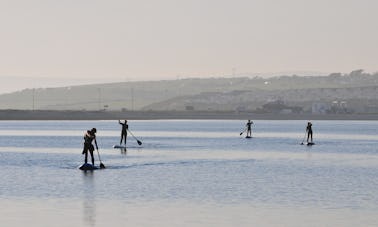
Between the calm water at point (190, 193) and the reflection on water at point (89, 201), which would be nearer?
the reflection on water at point (89, 201)

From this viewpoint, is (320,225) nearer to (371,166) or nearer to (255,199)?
(255,199)

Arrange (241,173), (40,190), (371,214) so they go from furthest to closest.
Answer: (241,173)
(40,190)
(371,214)

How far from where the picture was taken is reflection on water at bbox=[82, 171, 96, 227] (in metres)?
25.1

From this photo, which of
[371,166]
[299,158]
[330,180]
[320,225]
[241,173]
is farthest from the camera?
[299,158]

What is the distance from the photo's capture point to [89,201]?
96.8 ft

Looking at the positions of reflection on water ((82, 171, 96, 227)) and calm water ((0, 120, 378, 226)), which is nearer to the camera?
reflection on water ((82, 171, 96, 227))

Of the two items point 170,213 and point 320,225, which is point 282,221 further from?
point 170,213

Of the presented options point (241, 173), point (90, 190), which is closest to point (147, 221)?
point (90, 190)

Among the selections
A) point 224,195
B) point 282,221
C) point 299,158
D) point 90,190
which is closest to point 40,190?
point 90,190

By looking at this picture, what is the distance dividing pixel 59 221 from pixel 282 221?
17.5 feet

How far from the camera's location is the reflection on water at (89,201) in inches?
989

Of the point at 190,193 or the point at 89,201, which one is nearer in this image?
the point at 89,201

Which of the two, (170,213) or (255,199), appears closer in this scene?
(170,213)

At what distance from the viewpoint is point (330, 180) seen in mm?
38062
